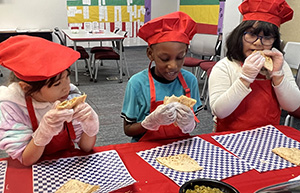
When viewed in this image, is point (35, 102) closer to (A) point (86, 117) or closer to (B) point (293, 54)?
(A) point (86, 117)

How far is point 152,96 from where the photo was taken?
147cm

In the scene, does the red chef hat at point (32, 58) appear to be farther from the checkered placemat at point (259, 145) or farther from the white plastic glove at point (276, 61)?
the white plastic glove at point (276, 61)

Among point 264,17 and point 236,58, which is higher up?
point 264,17

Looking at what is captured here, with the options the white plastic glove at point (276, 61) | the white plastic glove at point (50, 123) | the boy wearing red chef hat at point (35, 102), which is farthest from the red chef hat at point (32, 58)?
the white plastic glove at point (276, 61)

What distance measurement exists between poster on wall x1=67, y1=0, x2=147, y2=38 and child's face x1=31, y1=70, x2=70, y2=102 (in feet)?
25.9

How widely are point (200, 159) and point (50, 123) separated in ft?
2.15

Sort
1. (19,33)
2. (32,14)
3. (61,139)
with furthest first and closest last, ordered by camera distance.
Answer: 1. (32,14)
2. (19,33)
3. (61,139)

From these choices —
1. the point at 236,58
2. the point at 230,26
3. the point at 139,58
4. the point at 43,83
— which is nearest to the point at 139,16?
the point at 139,58

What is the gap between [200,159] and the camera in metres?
1.21

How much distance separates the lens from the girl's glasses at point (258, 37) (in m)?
1.56

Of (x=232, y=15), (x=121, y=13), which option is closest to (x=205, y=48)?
(x=232, y=15)

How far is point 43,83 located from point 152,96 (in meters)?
0.58

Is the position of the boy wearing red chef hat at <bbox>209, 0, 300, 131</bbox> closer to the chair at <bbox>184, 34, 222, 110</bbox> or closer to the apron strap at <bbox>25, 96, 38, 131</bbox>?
the apron strap at <bbox>25, 96, 38, 131</bbox>

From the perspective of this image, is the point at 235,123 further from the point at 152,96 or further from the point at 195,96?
the point at 152,96
